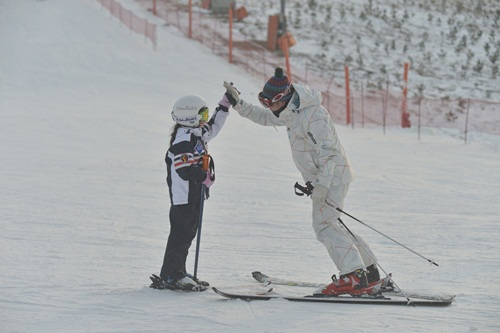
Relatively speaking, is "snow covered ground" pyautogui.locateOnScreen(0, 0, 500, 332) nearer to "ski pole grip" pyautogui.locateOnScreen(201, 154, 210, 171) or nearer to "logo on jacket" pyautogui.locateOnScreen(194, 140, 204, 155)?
"ski pole grip" pyautogui.locateOnScreen(201, 154, 210, 171)

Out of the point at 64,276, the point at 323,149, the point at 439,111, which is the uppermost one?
the point at 323,149

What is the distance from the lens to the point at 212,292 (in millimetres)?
6168

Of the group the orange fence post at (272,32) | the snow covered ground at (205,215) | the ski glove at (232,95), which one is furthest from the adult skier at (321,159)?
the orange fence post at (272,32)

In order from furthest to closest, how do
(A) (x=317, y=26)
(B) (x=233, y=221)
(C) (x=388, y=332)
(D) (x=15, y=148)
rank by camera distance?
1. (A) (x=317, y=26)
2. (D) (x=15, y=148)
3. (B) (x=233, y=221)
4. (C) (x=388, y=332)

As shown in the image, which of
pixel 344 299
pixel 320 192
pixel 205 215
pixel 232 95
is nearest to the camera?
pixel 320 192

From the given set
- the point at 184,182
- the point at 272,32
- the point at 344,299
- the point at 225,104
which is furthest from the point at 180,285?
Result: the point at 272,32

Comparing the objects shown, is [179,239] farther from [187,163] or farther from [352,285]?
[352,285]

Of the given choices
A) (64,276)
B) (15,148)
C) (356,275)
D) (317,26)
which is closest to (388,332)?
(356,275)

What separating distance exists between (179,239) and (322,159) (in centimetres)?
121

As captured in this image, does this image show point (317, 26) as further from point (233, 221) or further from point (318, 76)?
point (233, 221)

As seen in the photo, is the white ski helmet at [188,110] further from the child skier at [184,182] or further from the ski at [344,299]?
the ski at [344,299]

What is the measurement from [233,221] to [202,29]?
18.2 metres

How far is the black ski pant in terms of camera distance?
6180mm

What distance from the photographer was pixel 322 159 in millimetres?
5805
